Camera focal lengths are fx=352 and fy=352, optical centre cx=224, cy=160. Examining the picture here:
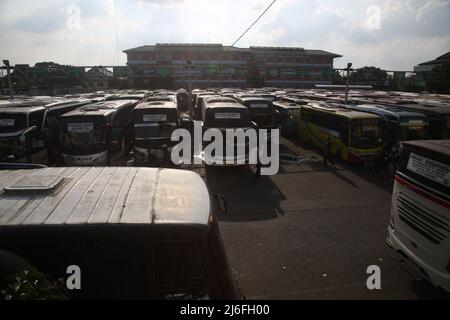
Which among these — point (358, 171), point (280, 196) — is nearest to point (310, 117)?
point (358, 171)

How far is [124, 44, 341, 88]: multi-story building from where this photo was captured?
7594 centimetres

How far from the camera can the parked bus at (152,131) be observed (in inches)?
543

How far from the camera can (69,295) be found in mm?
2820

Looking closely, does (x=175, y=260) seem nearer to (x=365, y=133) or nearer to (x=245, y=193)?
(x=245, y=193)

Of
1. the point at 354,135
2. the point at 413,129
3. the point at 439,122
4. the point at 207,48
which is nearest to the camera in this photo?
the point at 413,129

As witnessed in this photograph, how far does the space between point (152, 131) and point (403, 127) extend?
11.0 meters

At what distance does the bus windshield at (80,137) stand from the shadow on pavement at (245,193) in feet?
14.7

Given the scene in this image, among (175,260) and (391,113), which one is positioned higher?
(391,113)

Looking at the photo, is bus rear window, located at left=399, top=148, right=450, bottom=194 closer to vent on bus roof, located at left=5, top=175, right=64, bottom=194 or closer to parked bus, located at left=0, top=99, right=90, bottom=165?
vent on bus roof, located at left=5, top=175, right=64, bottom=194

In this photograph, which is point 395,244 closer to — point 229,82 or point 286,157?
point 286,157

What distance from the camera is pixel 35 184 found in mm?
3572

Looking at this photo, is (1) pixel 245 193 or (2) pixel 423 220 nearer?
(2) pixel 423 220

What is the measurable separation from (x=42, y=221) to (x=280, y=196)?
377 inches

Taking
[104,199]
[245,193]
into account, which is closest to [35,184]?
[104,199]
